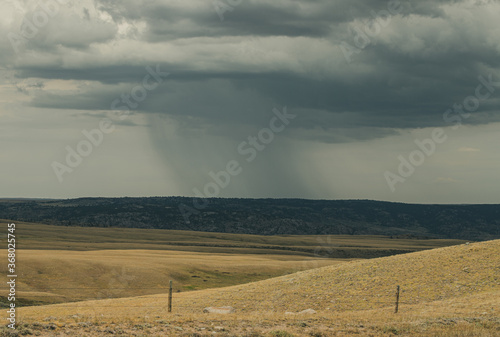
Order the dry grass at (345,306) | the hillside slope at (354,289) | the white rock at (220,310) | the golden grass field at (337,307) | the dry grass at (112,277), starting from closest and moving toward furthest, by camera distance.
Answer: the golden grass field at (337,307), the dry grass at (345,306), the white rock at (220,310), the hillside slope at (354,289), the dry grass at (112,277)

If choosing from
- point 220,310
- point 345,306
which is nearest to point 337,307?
point 345,306

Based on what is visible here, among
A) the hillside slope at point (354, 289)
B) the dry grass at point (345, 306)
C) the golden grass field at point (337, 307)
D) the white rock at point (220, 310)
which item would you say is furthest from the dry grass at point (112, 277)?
the white rock at point (220, 310)

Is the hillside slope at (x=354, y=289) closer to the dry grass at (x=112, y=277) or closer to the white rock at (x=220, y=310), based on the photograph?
the white rock at (x=220, y=310)

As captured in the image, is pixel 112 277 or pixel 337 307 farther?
pixel 112 277

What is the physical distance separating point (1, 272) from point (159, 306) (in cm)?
4868

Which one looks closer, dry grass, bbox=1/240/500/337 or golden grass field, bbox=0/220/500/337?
golden grass field, bbox=0/220/500/337

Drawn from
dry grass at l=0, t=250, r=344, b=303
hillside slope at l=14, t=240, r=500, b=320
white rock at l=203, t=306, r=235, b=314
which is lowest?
white rock at l=203, t=306, r=235, b=314

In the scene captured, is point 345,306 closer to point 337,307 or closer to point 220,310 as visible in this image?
point 337,307

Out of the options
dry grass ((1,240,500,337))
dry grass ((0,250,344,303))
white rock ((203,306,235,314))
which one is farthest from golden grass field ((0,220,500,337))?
dry grass ((0,250,344,303))

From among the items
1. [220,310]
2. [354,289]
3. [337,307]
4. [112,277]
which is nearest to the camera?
[220,310]

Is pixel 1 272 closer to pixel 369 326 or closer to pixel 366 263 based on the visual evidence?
pixel 366 263

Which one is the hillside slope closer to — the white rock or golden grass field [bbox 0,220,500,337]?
golden grass field [bbox 0,220,500,337]

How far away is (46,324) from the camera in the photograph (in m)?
26.5

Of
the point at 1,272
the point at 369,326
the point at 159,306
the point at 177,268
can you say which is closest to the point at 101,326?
the point at 369,326
